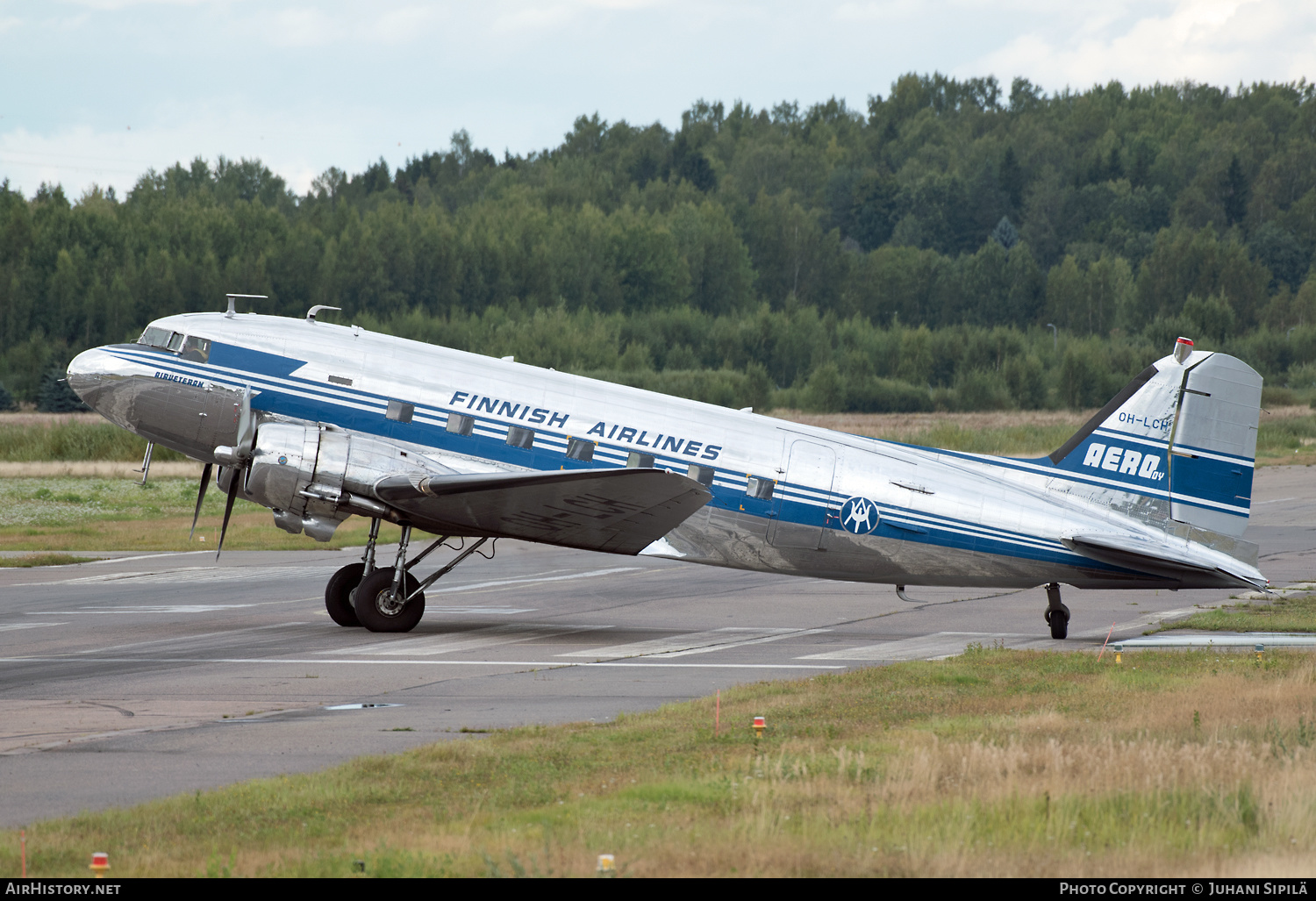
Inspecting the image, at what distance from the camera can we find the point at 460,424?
68.8 feet

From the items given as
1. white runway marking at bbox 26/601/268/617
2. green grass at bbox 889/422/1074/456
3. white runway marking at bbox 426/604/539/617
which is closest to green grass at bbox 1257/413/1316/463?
green grass at bbox 889/422/1074/456

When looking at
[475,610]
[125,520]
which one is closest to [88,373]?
[475,610]

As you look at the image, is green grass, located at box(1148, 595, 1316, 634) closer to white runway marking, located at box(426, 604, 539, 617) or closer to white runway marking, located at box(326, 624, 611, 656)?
white runway marking, located at box(326, 624, 611, 656)

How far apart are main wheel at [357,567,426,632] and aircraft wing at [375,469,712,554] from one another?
44.3 inches

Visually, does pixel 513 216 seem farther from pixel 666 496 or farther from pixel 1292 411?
A: pixel 666 496

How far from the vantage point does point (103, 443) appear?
60469 millimetres

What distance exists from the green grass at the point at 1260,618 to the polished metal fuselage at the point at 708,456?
1778 millimetres

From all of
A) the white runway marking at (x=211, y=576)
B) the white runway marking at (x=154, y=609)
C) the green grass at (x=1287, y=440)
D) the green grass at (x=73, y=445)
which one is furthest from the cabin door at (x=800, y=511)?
the green grass at (x=1287, y=440)

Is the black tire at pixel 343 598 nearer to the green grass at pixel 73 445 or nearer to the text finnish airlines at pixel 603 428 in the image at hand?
the text finnish airlines at pixel 603 428

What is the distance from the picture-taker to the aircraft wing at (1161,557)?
780 inches

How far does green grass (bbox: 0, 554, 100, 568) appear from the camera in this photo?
107 ft

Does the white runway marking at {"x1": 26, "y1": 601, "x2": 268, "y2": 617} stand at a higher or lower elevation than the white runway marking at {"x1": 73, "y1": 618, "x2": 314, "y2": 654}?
lower

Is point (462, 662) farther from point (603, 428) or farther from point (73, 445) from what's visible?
point (73, 445)

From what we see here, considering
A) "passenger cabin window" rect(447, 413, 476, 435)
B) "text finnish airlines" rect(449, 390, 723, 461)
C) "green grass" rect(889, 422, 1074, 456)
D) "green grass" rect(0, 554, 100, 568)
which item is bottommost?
"green grass" rect(0, 554, 100, 568)
